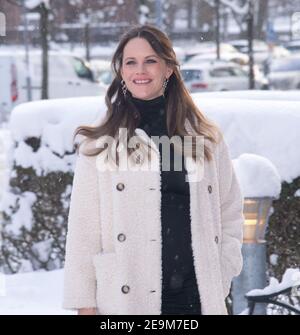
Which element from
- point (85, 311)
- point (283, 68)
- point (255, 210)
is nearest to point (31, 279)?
point (255, 210)

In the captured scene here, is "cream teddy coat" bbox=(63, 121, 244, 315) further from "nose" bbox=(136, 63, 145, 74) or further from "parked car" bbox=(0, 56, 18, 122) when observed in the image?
"parked car" bbox=(0, 56, 18, 122)

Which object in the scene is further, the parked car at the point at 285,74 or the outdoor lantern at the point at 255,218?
the parked car at the point at 285,74

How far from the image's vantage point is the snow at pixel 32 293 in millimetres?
6719

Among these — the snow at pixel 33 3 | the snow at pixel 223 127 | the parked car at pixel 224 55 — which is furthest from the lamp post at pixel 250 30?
the snow at pixel 223 127

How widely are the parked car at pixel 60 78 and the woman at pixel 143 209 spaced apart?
746 inches

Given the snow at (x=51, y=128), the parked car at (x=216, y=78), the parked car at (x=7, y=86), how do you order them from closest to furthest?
the snow at (x=51, y=128), the parked car at (x=7, y=86), the parked car at (x=216, y=78)

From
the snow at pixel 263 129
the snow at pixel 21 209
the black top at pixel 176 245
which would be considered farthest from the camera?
the snow at pixel 21 209

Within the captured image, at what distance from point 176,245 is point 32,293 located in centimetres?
418

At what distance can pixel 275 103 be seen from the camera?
21.9 ft

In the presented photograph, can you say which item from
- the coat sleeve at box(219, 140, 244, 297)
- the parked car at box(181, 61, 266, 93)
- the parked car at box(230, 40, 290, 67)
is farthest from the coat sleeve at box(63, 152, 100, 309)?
the parked car at box(230, 40, 290, 67)

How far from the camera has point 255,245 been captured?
4.60m

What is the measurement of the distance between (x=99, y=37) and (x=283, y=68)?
19.5 meters

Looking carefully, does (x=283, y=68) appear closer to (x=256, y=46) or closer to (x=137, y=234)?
(x=256, y=46)

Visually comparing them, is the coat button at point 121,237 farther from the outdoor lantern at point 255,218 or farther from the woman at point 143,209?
the outdoor lantern at point 255,218
